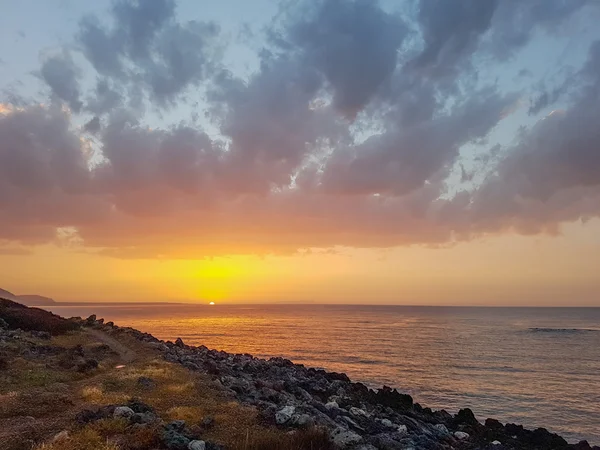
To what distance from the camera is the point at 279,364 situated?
1719 inches

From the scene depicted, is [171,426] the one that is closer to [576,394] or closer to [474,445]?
[474,445]

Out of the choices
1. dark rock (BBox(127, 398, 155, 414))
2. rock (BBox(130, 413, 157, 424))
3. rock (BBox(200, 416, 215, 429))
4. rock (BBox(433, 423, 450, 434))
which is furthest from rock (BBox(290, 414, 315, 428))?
rock (BBox(433, 423, 450, 434))

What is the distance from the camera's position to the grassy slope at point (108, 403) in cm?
1316

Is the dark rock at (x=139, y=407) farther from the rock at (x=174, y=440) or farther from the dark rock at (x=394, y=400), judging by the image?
the dark rock at (x=394, y=400)

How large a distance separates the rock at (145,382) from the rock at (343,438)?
9.29 m

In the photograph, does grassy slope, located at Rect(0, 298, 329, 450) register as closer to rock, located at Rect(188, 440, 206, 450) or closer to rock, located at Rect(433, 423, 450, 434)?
rock, located at Rect(188, 440, 206, 450)

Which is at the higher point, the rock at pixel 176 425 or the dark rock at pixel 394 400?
the rock at pixel 176 425

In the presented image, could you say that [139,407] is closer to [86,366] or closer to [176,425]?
[176,425]

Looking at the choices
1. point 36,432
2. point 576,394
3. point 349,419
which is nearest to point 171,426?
point 36,432

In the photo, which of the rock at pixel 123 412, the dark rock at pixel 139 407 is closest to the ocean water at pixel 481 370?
the dark rock at pixel 139 407

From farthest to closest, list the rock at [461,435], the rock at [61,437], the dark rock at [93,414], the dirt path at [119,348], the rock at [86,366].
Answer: the dirt path at [119,348]
the rock at [86,366]
the rock at [461,435]
the dark rock at [93,414]
the rock at [61,437]

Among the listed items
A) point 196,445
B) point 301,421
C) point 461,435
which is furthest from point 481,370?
point 196,445

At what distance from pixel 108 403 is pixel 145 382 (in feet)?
12.6

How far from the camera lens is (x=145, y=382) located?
2108 centimetres
